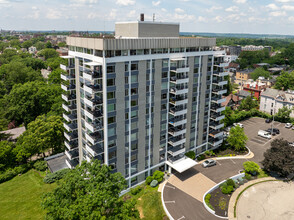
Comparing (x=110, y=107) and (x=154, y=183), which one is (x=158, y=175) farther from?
(x=110, y=107)

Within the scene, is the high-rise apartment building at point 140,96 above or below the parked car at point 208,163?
above

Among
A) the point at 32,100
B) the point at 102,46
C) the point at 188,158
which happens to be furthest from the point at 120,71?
the point at 32,100

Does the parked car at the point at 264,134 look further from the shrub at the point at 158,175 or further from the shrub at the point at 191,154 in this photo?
the shrub at the point at 158,175

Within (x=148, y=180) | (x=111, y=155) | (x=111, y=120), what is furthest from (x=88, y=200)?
(x=148, y=180)

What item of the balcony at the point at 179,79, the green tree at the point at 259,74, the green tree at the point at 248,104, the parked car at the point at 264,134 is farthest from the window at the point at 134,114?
the green tree at the point at 259,74

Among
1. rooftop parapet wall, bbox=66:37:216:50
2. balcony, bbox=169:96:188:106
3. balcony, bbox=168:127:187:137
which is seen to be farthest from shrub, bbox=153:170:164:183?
rooftop parapet wall, bbox=66:37:216:50
